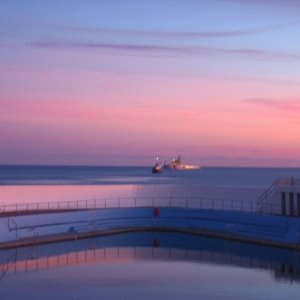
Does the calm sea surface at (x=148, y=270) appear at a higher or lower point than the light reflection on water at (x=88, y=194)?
lower

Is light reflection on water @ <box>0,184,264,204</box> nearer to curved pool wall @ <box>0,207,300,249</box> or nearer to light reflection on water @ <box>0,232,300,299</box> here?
curved pool wall @ <box>0,207,300,249</box>

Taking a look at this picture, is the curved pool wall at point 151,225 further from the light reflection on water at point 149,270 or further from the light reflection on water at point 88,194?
the light reflection on water at point 88,194

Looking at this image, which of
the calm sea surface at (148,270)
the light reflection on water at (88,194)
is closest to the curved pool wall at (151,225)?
the calm sea surface at (148,270)

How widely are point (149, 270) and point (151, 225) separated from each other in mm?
12346

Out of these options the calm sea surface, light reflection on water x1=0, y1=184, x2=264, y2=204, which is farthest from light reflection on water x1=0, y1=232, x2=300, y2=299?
light reflection on water x1=0, y1=184, x2=264, y2=204

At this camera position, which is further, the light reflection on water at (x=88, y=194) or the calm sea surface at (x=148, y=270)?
the light reflection on water at (x=88, y=194)

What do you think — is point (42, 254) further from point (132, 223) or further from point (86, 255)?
point (132, 223)

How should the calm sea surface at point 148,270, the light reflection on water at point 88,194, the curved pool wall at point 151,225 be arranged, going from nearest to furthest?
the calm sea surface at point 148,270
the curved pool wall at point 151,225
the light reflection on water at point 88,194

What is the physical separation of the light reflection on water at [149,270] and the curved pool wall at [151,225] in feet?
2.78

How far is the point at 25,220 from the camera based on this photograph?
1243 inches

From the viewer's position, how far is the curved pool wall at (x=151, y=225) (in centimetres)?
3072

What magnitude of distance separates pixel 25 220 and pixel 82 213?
4015 millimetres

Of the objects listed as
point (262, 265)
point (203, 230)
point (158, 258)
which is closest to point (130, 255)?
point (158, 258)

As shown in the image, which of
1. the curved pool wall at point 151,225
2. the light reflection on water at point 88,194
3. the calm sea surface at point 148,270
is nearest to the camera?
the calm sea surface at point 148,270
